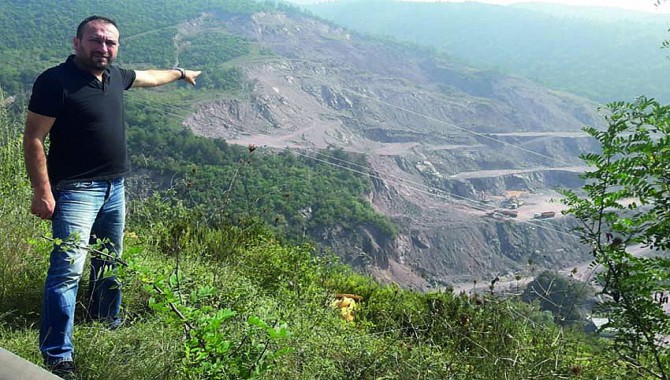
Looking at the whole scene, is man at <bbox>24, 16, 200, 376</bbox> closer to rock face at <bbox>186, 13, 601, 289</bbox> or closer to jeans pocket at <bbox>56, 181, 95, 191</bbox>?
jeans pocket at <bbox>56, 181, 95, 191</bbox>

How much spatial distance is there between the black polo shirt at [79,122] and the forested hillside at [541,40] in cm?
9686

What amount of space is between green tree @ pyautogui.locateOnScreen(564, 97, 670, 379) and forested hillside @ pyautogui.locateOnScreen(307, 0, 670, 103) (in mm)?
96329

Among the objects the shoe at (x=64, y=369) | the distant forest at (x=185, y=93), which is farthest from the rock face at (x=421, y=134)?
the shoe at (x=64, y=369)

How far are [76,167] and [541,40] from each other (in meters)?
158

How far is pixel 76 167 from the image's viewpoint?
2609 mm

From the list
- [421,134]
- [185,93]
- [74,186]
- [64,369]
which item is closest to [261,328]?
[64,369]

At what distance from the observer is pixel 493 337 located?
2789mm

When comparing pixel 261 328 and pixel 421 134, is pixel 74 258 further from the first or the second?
pixel 421 134

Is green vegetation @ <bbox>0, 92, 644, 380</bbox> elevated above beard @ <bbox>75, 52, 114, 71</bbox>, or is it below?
below

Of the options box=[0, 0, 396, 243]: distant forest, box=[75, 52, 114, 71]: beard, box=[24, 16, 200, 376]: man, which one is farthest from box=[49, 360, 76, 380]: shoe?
box=[0, 0, 396, 243]: distant forest

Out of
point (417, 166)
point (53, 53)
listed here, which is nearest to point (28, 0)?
point (53, 53)

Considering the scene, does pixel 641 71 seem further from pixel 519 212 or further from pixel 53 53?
pixel 53 53

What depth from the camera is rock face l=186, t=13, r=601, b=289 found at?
5175 cm

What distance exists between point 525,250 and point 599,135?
5413 centimetres
